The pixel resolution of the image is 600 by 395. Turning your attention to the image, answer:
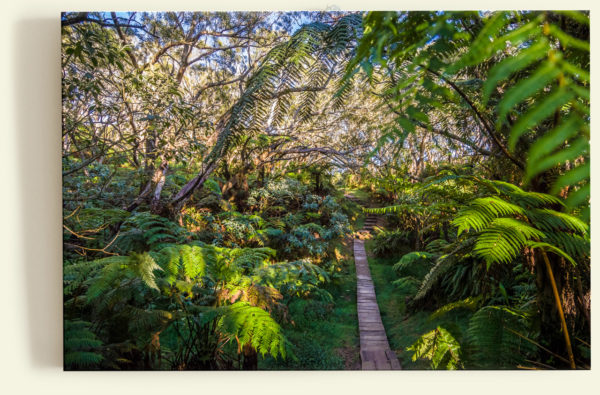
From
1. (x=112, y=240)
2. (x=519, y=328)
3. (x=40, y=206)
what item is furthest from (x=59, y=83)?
(x=519, y=328)

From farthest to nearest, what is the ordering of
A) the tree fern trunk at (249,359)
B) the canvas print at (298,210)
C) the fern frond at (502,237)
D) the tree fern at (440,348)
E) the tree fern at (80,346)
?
the tree fern trunk at (249,359)
the tree fern at (80,346)
the tree fern at (440,348)
the canvas print at (298,210)
the fern frond at (502,237)

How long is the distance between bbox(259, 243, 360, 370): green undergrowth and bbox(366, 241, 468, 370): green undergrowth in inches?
7.9

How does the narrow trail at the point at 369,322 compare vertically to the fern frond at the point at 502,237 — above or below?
below

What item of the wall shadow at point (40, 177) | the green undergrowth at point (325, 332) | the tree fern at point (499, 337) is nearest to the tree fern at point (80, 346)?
the wall shadow at point (40, 177)

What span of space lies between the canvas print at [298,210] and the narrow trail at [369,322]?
12 mm

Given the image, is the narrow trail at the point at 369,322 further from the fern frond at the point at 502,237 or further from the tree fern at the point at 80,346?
the tree fern at the point at 80,346

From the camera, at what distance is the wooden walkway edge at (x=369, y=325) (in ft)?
6.00

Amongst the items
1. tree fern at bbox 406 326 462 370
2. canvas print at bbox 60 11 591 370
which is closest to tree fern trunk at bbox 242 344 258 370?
canvas print at bbox 60 11 591 370

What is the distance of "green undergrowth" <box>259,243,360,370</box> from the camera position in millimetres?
1848

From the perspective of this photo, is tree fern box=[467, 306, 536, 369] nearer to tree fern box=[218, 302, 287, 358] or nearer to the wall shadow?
tree fern box=[218, 302, 287, 358]

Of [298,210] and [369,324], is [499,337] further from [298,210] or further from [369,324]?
[298,210]

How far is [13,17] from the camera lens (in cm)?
186

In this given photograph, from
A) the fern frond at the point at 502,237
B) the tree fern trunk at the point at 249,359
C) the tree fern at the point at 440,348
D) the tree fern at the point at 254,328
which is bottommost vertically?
the tree fern trunk at the point at 249,359

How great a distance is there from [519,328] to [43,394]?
2.64 meters
